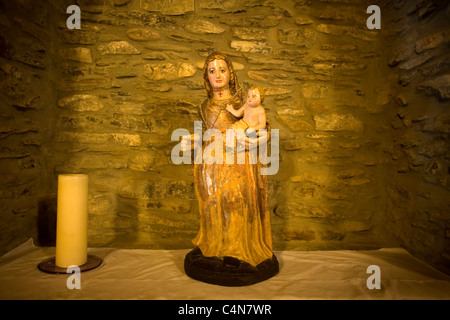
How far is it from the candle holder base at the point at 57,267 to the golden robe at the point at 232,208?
546mm

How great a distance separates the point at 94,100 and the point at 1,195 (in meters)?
0.80

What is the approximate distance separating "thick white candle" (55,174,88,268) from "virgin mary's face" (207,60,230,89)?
2.66ft

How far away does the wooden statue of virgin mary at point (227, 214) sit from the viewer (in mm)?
1486

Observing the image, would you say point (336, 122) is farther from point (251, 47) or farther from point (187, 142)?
point (187, 142)

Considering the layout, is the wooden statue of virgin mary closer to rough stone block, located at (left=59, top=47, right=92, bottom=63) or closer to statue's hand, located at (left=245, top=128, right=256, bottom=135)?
statue's hand, located at (left=245, top=128, right=256, bottom=135)

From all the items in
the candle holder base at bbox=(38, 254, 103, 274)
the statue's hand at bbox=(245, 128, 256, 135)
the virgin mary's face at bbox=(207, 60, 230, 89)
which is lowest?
the candle holder base at bbox=(38, 254, 103, 274)

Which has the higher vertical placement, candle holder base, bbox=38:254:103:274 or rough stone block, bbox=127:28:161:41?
rough stone block, bbox=127:28:161:41

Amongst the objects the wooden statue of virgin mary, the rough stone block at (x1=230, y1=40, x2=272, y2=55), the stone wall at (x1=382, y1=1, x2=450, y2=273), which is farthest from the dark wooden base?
the rough stone block at (x1=230, y1=40, x2=272, y2=55)

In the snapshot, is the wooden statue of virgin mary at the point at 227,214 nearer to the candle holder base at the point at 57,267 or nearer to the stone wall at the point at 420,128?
the candle holder base at the point at 57,267

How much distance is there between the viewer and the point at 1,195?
1.87m

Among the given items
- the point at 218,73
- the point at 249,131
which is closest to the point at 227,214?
the point at 249,131

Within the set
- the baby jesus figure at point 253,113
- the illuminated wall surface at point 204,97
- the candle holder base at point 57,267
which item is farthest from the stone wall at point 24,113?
the baby jesus figure at point 253,113

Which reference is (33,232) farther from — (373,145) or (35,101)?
(373,145)

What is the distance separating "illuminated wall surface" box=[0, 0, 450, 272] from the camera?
2.21 meters
